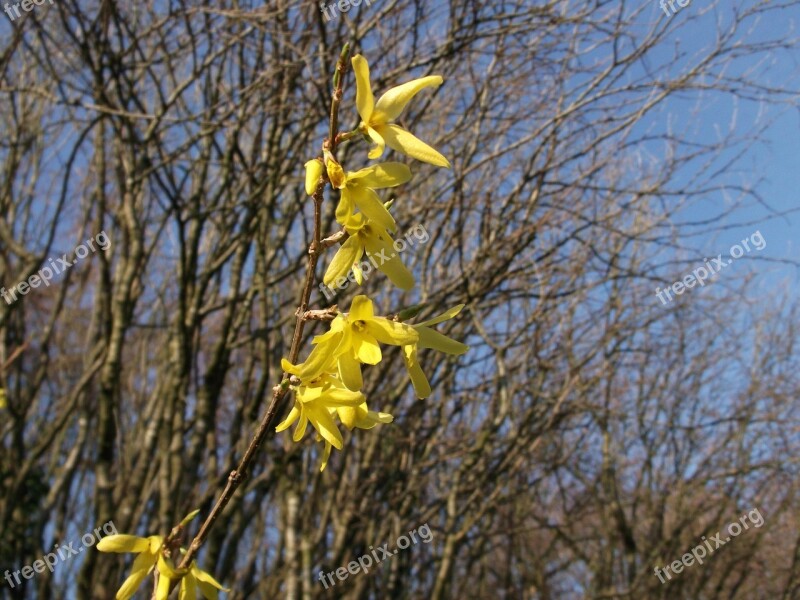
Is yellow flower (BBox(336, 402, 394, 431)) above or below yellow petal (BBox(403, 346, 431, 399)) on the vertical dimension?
below

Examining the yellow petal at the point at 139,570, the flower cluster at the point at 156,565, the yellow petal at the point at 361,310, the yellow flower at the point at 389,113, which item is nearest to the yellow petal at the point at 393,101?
the yellow flower at the point at 389,113

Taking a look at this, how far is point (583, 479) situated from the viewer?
255 inches

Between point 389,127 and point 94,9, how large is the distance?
13.7ft

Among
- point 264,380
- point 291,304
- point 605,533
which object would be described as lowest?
point 605,533

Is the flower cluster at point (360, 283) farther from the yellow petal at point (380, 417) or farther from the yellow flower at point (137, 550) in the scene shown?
the yellow flower at point (137, 550)

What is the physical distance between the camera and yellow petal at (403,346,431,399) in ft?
3.07

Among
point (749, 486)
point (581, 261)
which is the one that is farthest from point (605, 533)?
point (581, 261)

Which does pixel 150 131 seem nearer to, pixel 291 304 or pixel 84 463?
pixel 291 304

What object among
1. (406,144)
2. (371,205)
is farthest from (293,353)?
(406,144)

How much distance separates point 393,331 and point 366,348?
44 mm

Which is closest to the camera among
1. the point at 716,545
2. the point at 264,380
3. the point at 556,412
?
the point at 264,380

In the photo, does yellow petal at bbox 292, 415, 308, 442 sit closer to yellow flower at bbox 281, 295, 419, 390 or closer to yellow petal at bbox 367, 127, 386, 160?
yellow flower at bbox 281, 295, 419, 390

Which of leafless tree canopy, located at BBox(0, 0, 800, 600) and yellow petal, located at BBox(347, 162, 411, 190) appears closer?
yellow petal, located at BBox(347, 162, 411, 190)

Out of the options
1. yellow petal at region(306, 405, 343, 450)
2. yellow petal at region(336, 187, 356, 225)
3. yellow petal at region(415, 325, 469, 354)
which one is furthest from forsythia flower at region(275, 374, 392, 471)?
yellow petal at region(336, 187, 356, 225)
